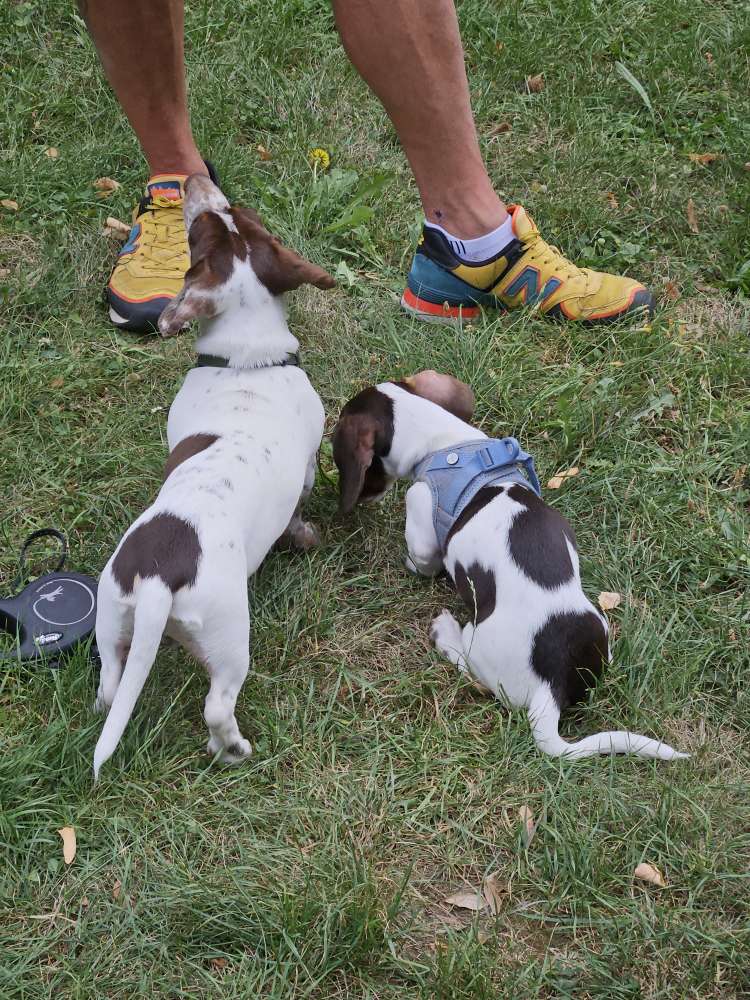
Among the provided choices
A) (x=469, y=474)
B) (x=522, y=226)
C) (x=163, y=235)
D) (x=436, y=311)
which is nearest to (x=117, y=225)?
(x=163, y=235)

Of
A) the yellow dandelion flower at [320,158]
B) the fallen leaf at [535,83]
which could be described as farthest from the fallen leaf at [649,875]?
the fallen leaf at [535,83]

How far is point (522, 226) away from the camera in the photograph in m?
4.36

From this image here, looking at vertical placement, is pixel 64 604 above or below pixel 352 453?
below

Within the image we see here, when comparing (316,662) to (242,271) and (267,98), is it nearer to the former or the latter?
(242,271)

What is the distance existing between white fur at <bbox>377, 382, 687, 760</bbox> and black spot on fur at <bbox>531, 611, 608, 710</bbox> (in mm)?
20

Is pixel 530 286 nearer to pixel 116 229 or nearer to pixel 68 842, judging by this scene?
pixel 116 229

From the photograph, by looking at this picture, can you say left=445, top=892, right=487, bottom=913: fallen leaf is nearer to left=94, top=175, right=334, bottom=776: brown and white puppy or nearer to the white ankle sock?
left=94, top=175, right=334, bottom=776: brown and white puppy

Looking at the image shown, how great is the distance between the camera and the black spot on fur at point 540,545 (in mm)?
Result: 3023

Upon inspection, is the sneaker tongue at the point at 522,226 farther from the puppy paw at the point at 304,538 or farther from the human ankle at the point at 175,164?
the puppy paw at the point at 304,538

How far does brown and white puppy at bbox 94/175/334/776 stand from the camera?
105 inches

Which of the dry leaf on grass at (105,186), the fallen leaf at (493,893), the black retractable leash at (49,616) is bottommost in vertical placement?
the fallen leaf at (493,893)

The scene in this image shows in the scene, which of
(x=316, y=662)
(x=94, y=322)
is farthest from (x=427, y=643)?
(x=94, y=322)

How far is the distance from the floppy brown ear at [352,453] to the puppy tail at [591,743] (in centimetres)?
99

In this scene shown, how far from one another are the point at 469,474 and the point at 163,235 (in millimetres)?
1958
